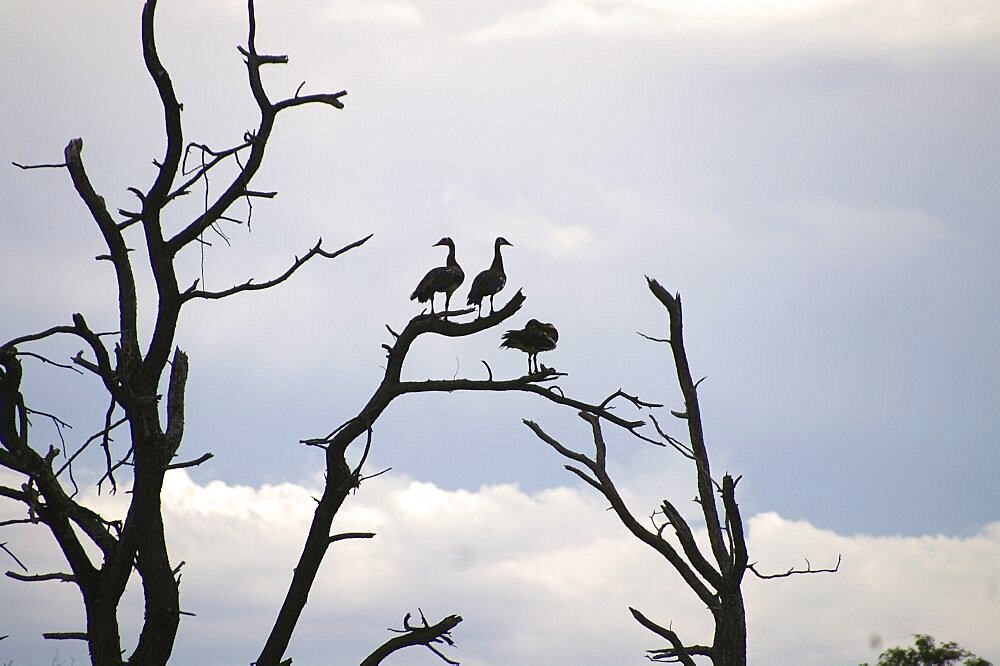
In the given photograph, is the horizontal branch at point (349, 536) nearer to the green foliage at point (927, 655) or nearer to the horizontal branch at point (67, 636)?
the horizontal branch at point (67, 636)

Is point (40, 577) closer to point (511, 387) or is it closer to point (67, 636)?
point (67, 636)

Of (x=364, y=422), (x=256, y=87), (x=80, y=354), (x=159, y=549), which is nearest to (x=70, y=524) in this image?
(x=159, y=549)

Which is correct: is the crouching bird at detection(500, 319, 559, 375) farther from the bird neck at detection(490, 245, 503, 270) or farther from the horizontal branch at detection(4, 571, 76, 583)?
the horizontal branch at detection(4, 571, 76, 583)

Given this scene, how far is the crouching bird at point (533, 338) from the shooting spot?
46.8 feet

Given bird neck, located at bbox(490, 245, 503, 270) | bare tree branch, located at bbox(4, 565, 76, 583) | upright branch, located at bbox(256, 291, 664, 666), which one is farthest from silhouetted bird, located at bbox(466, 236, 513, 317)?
bare tree branch, located at bbox(4, 565, 76, 583)

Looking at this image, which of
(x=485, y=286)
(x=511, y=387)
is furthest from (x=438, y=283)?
(x=511, y=387)

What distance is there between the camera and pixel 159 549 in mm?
9781

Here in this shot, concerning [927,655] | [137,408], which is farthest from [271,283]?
[927,655]

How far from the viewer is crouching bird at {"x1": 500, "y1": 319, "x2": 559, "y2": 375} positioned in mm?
14273

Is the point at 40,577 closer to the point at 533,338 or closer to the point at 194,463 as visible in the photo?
the point at 194,463

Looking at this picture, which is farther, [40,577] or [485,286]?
[485,286]

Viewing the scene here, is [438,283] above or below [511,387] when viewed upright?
above

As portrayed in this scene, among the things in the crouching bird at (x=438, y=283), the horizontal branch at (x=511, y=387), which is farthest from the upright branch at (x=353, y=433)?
the crouching bird at (x=438, y=283)

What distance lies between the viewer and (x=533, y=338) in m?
14.3
